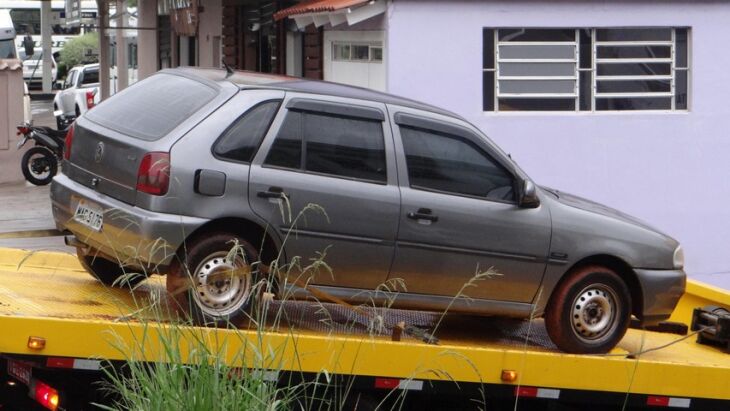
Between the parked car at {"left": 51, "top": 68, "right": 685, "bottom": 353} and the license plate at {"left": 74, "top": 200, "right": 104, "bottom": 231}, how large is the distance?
0.04ft

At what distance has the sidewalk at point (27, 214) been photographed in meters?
15.0

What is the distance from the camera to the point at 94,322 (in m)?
6.34

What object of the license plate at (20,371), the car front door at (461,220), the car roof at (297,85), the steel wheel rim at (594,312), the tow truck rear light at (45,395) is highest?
the car roof at (297,85)

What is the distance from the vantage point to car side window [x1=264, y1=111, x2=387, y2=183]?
728cm

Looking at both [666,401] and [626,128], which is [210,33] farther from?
[666,401]

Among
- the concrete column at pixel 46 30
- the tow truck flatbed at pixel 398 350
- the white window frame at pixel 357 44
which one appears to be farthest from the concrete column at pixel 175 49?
the tow truck flatbed at pixel 398 350

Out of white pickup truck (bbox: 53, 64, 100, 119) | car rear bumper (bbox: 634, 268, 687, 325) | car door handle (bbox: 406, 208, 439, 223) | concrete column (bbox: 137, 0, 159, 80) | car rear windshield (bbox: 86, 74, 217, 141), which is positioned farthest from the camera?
white pickup truck (bbox: 53, 64, 100, 119)

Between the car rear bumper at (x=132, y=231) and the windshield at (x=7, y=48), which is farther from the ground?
the windshield at (x=7, y=48)

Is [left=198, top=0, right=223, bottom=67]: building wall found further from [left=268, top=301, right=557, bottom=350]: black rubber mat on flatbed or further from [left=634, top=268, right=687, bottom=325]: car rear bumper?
[left=634, top=268, right=687, bottom=325]: car rear bumper

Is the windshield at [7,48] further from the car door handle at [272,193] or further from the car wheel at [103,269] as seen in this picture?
the car door handle at [272,193]

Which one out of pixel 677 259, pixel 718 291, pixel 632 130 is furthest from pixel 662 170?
pixel 677 259

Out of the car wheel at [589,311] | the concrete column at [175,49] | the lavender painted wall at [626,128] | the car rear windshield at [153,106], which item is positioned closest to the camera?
the car rear windshield at [153,106]

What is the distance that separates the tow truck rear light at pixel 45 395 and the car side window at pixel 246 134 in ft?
4.94

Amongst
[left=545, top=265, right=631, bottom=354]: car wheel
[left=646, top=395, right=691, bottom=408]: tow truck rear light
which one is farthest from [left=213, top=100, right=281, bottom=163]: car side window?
[left=646, top=395, right=691, bottom=408]: tow truck rear light
